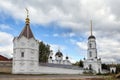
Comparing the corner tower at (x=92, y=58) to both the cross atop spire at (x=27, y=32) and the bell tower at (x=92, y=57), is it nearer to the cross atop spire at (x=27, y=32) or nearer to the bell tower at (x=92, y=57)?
the bell tower at (x=92, y=57)

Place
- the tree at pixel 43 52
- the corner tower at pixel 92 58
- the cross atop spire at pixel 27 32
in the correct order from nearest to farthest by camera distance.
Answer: the cross atop spire at pixel 27 32 → the tree at pixel 43 52 → the corner tower at pixel 92 58

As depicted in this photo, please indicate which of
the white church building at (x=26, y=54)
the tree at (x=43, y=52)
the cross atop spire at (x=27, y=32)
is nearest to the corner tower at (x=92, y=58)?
the tree at (x=43, y=52)

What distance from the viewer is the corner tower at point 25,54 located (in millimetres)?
48500

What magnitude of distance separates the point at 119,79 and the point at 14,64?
42.3 meters

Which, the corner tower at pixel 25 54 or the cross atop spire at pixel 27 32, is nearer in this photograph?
the corner tower at pixel 25 54

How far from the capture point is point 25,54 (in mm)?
49125

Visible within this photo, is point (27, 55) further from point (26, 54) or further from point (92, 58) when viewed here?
point (92, 58)

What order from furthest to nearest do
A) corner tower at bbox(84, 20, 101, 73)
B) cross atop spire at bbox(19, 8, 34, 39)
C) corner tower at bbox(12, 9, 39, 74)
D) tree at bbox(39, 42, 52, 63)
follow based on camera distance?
corner tower at bbox(84, 20, 101, 73) → tree at bbox(39, 42, 52, 63) → cross atop spire at bbox(19, 8, 34, 39) → corner tower at bbox(12, 9, 39, 74)

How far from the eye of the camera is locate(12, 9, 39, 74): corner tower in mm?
48500

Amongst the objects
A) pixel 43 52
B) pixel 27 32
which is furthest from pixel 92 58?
pixel 27 32

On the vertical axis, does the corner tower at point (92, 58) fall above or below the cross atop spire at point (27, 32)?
below

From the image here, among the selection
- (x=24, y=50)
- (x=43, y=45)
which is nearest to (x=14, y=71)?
(x=24, y=50)

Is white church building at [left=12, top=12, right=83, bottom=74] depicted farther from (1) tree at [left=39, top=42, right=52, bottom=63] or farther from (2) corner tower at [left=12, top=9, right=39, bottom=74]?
(1) tree at [left=39, top=42, right=52, bottom=63]

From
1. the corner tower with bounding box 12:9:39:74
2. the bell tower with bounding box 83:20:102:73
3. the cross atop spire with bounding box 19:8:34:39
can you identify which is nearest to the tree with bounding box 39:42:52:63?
the bell tower with bounding box 83:20:102:73
